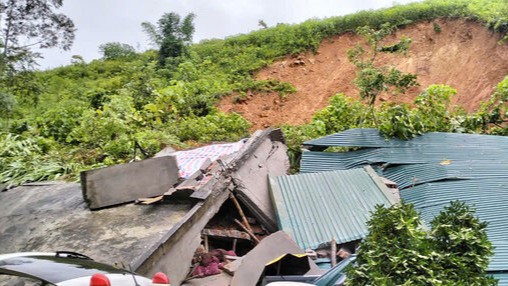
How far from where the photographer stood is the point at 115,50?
24.7 metres

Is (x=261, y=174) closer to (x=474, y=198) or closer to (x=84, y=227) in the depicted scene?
(x=84, y=227)

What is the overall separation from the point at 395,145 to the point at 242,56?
1294cm

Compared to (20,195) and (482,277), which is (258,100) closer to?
(20,195)

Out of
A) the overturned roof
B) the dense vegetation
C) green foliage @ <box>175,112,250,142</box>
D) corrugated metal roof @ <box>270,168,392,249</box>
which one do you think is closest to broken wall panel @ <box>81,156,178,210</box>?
the overturned roof

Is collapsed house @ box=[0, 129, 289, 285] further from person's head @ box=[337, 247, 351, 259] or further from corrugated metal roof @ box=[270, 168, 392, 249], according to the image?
person's head @ box=[337, 247, 351, 259]

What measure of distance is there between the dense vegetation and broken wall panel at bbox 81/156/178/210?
156cm

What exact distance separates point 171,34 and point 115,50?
595cm

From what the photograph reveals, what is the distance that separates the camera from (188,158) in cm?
897

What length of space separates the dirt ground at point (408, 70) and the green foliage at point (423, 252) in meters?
12.4

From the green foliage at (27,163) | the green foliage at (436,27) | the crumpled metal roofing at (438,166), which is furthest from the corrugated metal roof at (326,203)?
the green foliage at (436,27)

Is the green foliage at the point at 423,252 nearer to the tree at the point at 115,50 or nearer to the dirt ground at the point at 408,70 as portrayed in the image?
the dirt ground at the point at 408,70

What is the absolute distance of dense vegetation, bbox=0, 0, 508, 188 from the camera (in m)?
9.78

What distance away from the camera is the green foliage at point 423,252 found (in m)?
3.64

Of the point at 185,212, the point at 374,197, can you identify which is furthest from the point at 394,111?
the point at 185,212
